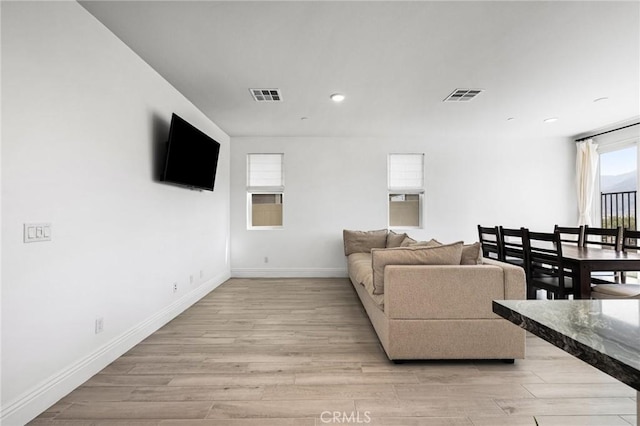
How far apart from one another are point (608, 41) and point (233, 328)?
4.15 meters

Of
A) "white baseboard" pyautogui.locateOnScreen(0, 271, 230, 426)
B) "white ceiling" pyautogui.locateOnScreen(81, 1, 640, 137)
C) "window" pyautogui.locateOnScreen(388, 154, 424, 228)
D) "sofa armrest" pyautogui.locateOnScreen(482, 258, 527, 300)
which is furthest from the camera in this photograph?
"window" pyautogui.locateOnScreen(388, 154, 424, 228)

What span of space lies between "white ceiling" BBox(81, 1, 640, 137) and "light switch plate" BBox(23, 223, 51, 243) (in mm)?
1514

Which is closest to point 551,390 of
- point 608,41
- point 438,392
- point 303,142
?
point 438,392

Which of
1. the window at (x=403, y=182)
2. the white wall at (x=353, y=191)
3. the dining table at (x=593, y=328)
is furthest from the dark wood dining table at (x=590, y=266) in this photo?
the window at (x=403, y=182)

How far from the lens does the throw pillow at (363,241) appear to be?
5.16 metres

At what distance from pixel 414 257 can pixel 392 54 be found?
1.77 metres

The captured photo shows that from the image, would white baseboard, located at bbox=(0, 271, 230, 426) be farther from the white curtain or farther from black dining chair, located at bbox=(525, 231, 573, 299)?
the white curtain

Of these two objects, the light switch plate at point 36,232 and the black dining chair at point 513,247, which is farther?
the black dining chair at point 513,247

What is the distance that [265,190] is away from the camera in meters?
5.73

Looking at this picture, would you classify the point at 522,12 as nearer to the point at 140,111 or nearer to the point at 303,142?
the point at 140,111

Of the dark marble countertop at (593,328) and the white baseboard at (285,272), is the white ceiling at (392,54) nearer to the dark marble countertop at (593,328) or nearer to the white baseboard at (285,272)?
the dark marble countertop at (593,328)

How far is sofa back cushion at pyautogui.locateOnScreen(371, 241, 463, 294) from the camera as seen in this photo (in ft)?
8.11

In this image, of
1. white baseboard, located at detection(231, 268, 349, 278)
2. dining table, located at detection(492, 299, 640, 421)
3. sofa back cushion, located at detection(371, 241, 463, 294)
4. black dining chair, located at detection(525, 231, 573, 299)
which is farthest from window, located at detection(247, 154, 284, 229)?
dining table, located at detection(492, 299, 640, 421)

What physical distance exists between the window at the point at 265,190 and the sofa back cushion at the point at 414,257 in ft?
11.4
